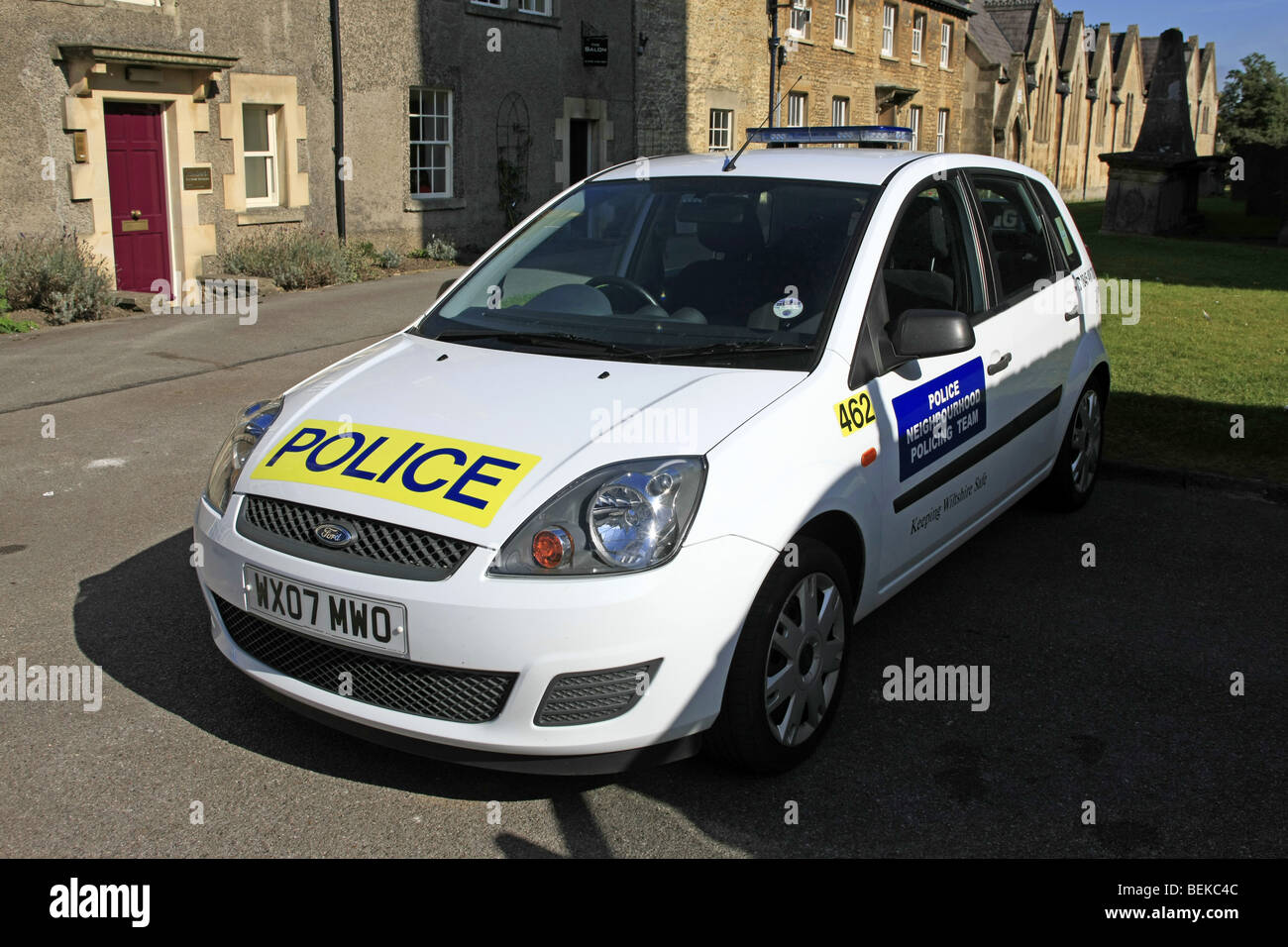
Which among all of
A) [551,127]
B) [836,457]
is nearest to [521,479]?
[836,457]

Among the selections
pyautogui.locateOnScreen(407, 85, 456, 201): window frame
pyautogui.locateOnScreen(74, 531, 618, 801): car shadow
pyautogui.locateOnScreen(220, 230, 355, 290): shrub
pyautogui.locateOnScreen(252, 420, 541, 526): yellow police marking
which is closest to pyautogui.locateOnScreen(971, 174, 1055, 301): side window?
pyautogui.locateOnScreen(252, 420, 541, 526): yellow police marking

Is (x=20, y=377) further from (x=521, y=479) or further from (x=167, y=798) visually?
(x=521, y=479)

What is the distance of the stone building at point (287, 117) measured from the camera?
1338cm

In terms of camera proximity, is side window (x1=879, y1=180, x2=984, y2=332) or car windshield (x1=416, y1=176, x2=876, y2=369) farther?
side window (x1=879, y1=180, x2=984, y2=332)

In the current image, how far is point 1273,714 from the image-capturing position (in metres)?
4.20

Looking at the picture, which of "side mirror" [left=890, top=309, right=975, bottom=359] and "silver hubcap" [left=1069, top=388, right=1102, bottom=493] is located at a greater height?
"side mirror" [left=890, top=309, right=975, bottom=359]


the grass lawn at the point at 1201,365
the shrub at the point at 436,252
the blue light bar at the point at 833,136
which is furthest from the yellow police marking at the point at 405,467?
the shrub at the point at 436,252

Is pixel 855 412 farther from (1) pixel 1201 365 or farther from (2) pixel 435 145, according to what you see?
(2) pixel 435 145

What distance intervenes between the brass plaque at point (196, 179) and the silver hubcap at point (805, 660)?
44.4 feet

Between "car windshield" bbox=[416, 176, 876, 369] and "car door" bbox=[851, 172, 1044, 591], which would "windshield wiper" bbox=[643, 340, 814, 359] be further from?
"car door" bbox=[851, 172, 1044, 591]

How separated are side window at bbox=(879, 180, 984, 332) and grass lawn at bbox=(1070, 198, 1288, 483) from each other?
9.42 feet

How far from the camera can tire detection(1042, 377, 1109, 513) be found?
618 cm

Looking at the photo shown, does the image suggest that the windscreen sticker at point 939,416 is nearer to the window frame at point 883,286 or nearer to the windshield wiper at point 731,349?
the window frame at point 883,286

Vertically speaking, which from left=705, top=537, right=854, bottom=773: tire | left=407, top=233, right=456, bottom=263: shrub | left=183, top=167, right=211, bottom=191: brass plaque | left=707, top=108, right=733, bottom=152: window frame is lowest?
left=705, top=537, right=854, bottom=773: tire
